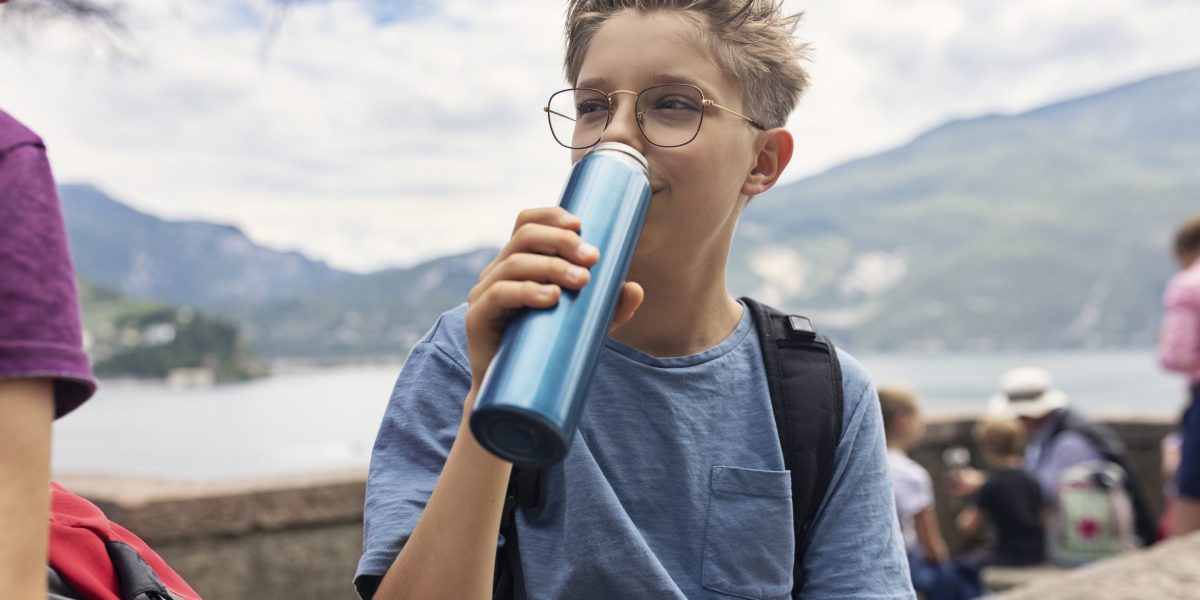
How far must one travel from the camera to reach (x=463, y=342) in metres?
1.40

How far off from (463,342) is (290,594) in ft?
13.5

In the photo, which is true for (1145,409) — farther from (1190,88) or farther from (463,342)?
(1190,88)

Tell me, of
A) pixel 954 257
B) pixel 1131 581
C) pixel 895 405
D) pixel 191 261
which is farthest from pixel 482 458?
pixel 954 257

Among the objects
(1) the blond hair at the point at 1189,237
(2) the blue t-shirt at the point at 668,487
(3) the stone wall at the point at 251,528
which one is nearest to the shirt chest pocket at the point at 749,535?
(2) the blue t-shirt at the point at 668,487

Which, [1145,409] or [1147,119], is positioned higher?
[1147,119]

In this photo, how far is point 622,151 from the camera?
1.23m

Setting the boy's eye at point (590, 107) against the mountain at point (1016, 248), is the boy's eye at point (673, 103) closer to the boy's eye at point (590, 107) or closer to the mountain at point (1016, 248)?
the boy's eye at point (590, 107)

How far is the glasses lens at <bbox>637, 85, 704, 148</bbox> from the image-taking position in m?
1.39

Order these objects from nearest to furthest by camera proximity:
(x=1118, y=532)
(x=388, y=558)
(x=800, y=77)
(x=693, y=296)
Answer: (x=388, y=558) → (x=693, y=296) → (x=800, y=77) → (x=1118, y=532)

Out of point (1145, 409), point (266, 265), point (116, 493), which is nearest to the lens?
point (116, 493)

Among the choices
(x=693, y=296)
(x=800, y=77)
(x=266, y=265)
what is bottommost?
(x=266, y=265)

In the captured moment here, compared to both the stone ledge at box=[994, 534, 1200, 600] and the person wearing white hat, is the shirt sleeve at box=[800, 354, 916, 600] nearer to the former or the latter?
the stone ledge at box=[994, 534, 1200, 600]

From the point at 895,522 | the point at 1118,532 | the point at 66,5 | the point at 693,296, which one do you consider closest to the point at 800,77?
the point at 693,296

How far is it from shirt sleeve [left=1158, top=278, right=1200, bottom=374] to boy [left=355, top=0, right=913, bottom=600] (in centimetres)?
441
